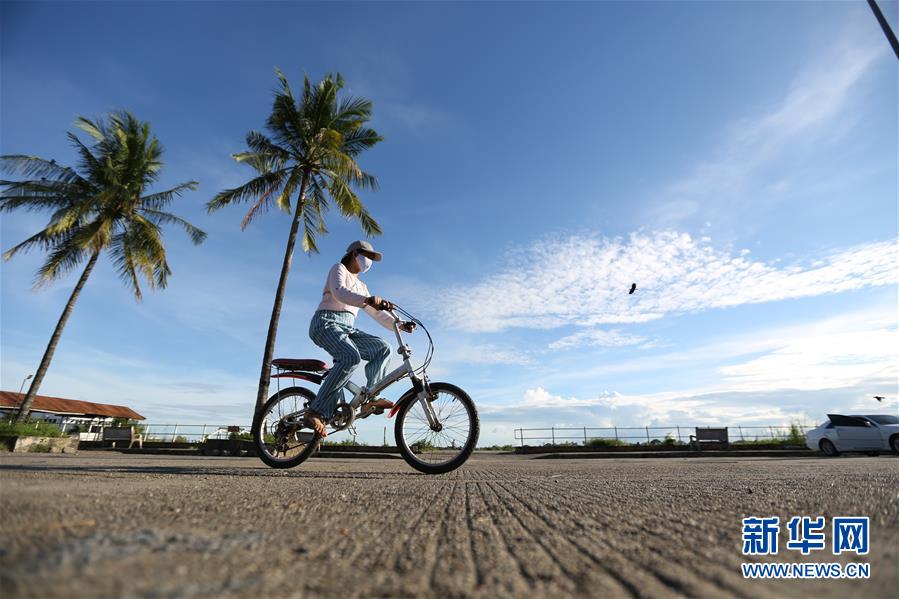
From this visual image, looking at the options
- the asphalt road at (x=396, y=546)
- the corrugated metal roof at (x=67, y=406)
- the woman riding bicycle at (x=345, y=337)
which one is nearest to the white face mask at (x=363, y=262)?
the woman riding bicycle at (x=345, y=337)

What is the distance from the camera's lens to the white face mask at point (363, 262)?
15.1ft

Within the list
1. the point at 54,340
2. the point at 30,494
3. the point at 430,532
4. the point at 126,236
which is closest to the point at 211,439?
the point at 54,340

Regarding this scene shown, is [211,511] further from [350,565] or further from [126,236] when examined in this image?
[126,236]

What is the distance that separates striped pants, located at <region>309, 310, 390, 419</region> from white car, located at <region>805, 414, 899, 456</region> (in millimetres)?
17079

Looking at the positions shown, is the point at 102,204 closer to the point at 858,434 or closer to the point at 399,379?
the point at 399,379

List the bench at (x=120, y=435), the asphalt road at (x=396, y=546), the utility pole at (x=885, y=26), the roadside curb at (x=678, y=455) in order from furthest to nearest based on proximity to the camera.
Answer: the bench at (x=120, y=435), the roadside curb at (x=678, y=455), the utility pole at (x=885, y=26), the asphalt road at (x=396, y=546)

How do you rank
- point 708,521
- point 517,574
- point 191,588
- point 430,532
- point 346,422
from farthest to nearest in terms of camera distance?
1. point 346,422
2. point 708,521
3. point 430,532
4. point 517,574
5. point 191,588

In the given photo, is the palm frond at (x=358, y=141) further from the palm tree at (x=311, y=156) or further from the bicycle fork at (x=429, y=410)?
the bicycle fork at (x=429, y=410)

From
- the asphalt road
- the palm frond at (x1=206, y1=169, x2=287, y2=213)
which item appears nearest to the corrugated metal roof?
the palm frond at (x1=206, y1=169, x2=287, y2=213)

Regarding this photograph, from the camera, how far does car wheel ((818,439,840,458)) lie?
14.5m

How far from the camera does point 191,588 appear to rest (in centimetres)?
78

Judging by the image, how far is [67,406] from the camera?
35031mm

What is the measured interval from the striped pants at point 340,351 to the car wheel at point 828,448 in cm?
1720

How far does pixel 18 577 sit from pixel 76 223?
2362 centimetres
